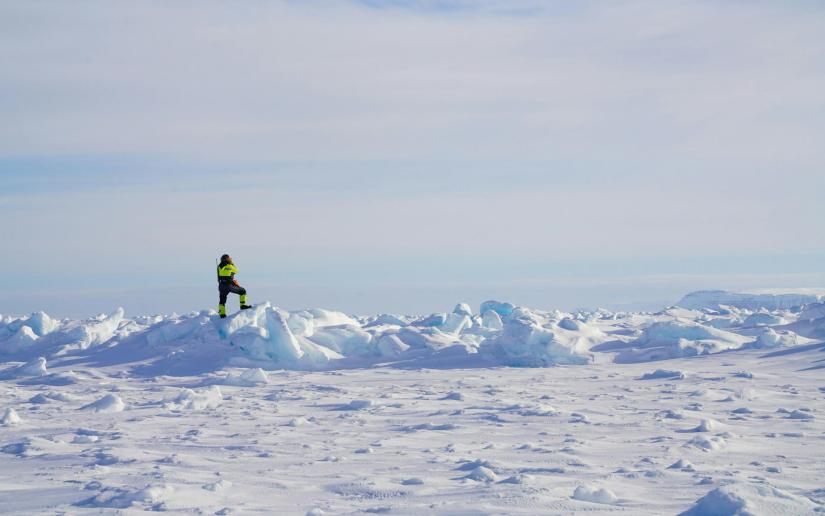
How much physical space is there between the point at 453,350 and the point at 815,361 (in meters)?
6.67

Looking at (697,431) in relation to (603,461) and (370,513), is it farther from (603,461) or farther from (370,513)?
(370,513)

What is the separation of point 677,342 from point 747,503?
477 inches

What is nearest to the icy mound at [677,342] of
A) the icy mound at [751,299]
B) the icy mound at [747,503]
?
the icy mound at [747,503]

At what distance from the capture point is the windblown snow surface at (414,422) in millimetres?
5523

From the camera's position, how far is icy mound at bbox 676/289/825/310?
45750 millimetres

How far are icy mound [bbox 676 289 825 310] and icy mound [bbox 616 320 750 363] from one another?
28787 millimetres

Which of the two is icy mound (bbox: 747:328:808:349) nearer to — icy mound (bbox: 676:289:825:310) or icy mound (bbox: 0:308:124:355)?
icy mound (bbox: 0:308:124:355)

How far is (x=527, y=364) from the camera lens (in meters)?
15.5

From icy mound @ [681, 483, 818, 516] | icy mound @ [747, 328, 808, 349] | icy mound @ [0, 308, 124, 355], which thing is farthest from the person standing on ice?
icy mound @ [681, 483, 818, 516]

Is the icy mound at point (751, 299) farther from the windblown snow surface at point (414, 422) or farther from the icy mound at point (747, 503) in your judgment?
the icy mound at point (747, 503)

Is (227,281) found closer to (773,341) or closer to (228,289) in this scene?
(228,289)

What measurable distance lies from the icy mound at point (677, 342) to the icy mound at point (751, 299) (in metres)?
28.8

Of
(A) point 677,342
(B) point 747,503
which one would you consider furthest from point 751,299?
(B) point 747,503

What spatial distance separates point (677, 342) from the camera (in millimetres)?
16031
